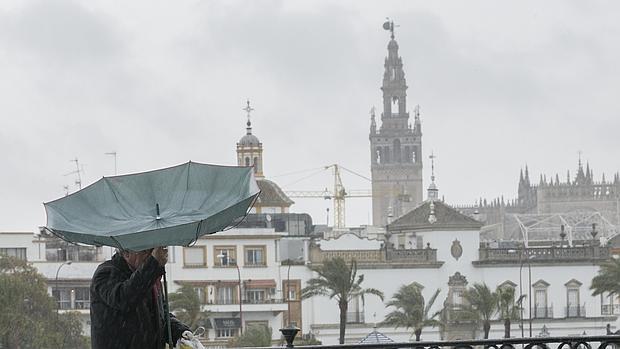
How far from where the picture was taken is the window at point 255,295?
8194 centimetres

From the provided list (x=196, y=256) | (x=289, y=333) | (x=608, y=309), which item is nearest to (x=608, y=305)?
(x=608, y=309)

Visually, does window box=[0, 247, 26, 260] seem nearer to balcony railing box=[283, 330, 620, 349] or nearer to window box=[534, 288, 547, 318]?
window box=[534, 288, 547, 318]

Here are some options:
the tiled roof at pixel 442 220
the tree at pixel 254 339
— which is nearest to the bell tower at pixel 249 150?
the tiled roof at pixel 442 220

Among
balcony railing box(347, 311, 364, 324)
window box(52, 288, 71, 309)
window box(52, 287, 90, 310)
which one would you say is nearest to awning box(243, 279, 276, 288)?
balcony railing box(347, 311, 364, 324)

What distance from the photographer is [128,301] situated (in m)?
7.45

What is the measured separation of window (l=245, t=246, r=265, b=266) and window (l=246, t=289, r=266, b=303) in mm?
1377

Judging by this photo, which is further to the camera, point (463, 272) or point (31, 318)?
point (463, 272)

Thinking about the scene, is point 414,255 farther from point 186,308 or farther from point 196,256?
point 186,308

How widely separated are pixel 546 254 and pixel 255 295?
15.4 metres

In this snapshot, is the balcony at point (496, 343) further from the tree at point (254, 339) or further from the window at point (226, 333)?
the window at point (226, 333)

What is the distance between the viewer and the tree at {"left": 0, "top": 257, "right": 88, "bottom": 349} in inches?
2169

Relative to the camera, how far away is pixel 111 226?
7777 millimetres

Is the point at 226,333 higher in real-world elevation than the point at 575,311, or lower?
lower

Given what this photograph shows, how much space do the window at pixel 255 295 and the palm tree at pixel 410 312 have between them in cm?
652
